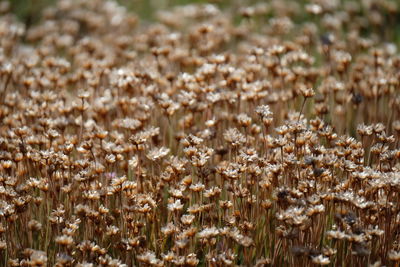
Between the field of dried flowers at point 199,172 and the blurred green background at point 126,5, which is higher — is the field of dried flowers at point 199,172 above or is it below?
Result: below

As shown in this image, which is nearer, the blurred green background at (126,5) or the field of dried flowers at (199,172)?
the field of dried flowers at (199,172)

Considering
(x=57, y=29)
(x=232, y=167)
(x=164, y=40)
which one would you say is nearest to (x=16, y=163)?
(x=232, y=167)

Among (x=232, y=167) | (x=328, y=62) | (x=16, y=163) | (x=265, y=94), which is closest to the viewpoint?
(x=232, y=167)

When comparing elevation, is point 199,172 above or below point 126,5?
below

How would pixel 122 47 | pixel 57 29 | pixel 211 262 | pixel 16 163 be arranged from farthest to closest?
1. pixel 57 29
2. pixel 122 47
3. pixel 16 163
4. pixel 211 262

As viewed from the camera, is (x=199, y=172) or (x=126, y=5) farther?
(x=126, y=5)

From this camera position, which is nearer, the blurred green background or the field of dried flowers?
the field of dried flowers

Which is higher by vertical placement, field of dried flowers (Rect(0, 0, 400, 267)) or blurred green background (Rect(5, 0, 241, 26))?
blurred green background (Rect(5, 0, 241, 26))

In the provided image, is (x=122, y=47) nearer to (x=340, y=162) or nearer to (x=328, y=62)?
(x=328, y=62)
